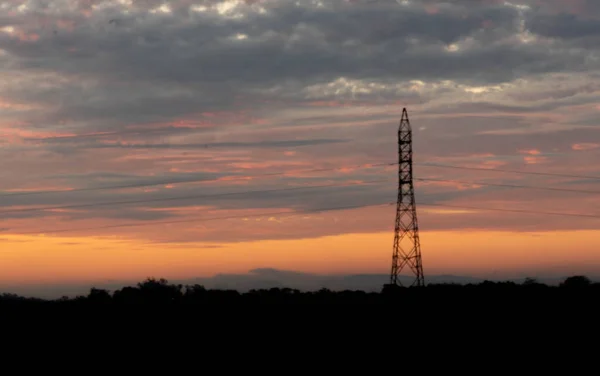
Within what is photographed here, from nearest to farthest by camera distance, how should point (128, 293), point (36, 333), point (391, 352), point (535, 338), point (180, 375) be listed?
point (180, 375), point (391, 352), point (535, 338), point (36, 333), point (128, 293)

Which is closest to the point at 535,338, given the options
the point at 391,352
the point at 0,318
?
the point at 391,352

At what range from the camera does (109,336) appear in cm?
8050

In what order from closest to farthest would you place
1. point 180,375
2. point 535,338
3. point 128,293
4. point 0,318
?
point 180,375 → point 535,338 → point 0,318 → point 128,293

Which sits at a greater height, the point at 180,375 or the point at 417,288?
the point at 417,288

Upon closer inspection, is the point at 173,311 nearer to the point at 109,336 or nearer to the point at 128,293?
the point at 109,336

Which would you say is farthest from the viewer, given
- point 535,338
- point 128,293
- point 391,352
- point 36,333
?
point 128,293

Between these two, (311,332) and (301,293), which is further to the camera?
(301,293)

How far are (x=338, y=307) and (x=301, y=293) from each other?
2628cm

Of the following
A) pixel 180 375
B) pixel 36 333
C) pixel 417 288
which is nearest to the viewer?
pixel 180 375

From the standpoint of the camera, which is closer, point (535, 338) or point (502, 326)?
point (535, 338)

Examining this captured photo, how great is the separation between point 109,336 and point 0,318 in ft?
62.5

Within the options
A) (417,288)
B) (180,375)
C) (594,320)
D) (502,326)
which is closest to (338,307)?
(417,288)

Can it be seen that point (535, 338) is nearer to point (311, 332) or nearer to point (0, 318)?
point (311, 332)

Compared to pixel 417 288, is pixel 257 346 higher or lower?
lower
